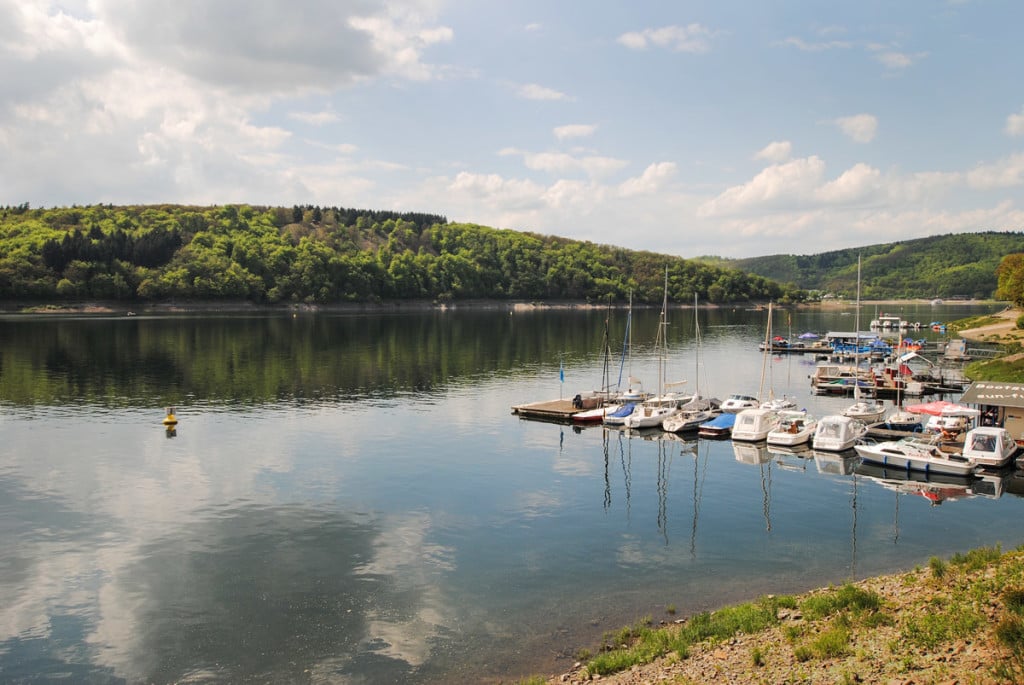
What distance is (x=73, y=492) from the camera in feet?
137

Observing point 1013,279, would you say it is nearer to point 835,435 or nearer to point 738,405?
point 738,405

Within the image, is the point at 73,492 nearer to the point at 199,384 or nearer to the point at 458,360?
the point at 199,384

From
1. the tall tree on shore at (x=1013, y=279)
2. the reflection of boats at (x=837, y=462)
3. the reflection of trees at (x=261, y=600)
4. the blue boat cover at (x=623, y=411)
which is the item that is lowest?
the reflection of trees at (x=261, y=600)

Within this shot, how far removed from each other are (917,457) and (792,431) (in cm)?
1063

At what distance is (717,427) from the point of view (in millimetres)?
59688

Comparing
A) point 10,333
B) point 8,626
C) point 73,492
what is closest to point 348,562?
point 8,626

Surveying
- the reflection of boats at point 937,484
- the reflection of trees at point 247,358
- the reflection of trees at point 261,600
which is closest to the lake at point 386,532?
the reflection of trees at point 261,600

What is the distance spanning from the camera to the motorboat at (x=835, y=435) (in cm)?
5288

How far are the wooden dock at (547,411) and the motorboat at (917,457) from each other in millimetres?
23807

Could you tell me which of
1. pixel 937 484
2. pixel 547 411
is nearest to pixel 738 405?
pixel 547 411

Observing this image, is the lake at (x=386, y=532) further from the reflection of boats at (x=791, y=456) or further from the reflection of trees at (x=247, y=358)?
the reflection of trees at (x=247, y=358)

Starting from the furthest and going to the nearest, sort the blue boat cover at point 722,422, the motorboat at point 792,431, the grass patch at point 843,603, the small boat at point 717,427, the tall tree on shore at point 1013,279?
the tall tree on shore at point 1013,279, the blue boat cover at point 722,422, the small boat at point 717,427, the motorboat at point 792,431, the grass patch at point 843,603

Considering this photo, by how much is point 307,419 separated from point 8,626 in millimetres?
38260

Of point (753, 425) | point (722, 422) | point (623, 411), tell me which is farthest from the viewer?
point (623, 411)
